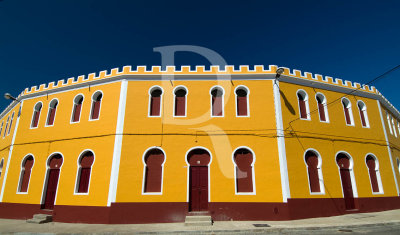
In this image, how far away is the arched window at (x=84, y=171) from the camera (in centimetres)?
1308

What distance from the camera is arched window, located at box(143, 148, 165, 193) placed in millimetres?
12391

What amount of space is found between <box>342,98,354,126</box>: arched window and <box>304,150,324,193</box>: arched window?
13.6 ft

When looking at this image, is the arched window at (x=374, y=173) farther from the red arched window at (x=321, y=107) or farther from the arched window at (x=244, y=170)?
the arched window at (x=244, y=170)

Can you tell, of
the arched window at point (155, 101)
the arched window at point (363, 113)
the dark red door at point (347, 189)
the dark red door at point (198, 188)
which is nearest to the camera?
the dark red door at point (198, 188)

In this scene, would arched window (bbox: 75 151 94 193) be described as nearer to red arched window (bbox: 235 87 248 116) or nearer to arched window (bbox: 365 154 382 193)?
red arched window (bbox: 235 87 248 116)

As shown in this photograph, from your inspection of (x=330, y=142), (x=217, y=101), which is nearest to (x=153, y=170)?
(x=217, y=101)

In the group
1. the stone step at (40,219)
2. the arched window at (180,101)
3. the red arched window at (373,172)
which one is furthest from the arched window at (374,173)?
the stone step at (40,219)

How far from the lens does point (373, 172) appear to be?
15.0 metres

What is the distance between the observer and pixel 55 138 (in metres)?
14.6

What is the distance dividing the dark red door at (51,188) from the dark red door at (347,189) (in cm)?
1730

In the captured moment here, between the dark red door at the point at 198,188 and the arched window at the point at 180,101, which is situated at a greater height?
the arched window at the point at 180,101

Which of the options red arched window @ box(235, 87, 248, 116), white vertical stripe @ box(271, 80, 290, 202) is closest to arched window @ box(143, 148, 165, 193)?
red arched window @ box(235, 87, 248, 116)

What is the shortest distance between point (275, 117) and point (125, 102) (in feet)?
29.3

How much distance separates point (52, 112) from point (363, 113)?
21.9m
